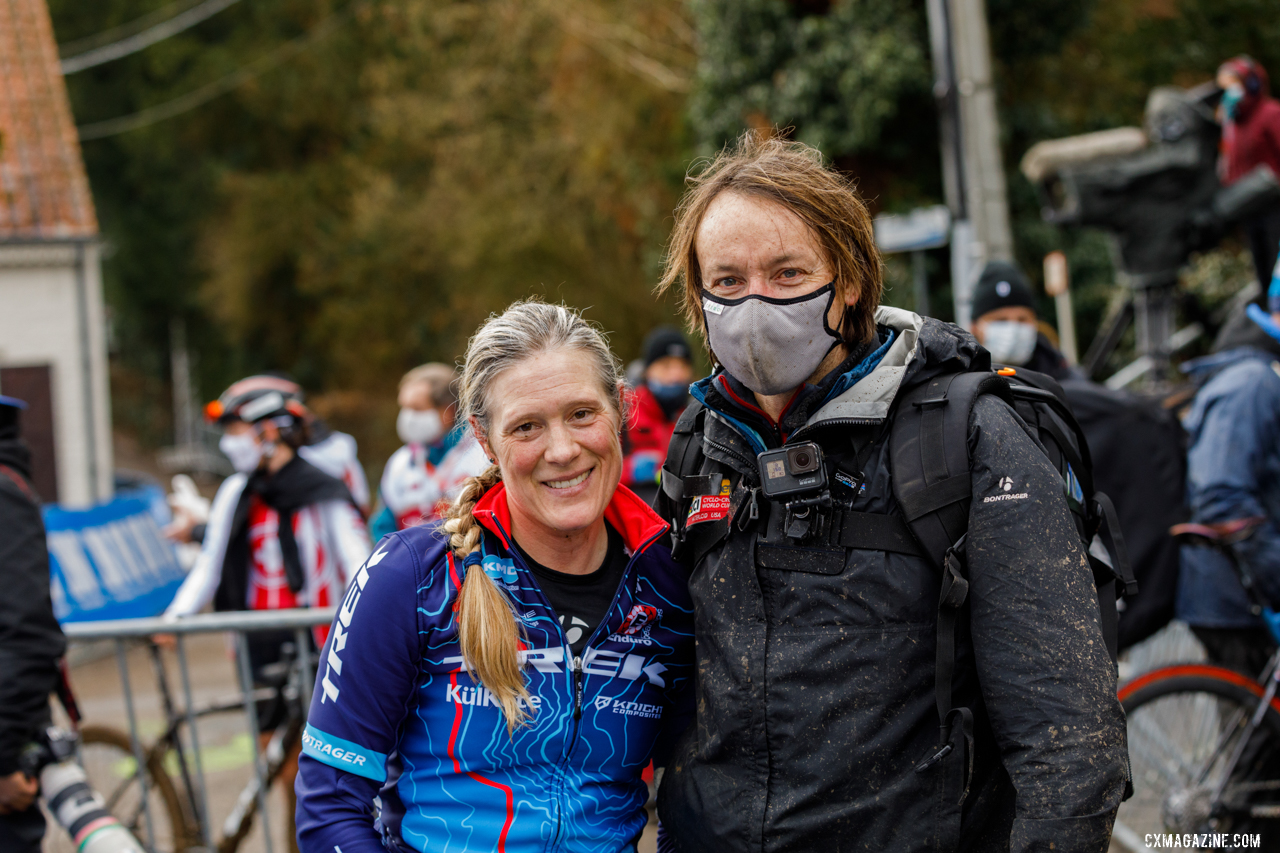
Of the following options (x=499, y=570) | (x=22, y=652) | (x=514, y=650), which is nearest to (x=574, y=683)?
(x=514, y=650)

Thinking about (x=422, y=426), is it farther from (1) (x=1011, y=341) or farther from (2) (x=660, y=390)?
(1) (x=1011, y=341)

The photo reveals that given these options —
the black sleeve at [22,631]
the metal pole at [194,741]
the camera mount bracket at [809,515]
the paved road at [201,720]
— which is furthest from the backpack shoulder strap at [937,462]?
the metal pole at [194,741]

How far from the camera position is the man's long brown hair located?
Result: 200 cm

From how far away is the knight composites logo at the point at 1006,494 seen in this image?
5.97 ft

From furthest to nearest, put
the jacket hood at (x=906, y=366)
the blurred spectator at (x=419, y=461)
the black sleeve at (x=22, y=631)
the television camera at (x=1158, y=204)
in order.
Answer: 1. the television camera at (x=1158, y=204)
2. the blurred spectator at (x=419, y=461)
3. the black sleeve at (x=22, y=631)
4. the jacket hood at (x=906, y=366)

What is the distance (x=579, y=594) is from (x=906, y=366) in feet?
2.60

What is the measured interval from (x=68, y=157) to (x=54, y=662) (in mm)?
13463

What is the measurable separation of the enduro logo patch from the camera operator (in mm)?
2074

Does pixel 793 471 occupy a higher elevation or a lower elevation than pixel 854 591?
higher

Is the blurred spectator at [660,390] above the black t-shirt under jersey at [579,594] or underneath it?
above

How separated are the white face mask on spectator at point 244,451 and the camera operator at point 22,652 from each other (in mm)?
2051

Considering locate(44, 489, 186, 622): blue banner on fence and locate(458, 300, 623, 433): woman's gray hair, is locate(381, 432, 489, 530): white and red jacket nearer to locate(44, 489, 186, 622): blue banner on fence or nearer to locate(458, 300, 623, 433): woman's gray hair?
locate(458, 300, 623, 433): woman's gray hair

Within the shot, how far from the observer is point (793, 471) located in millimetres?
1965

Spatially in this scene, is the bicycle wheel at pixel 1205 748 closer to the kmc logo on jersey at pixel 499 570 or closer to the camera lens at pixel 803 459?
the camera lens at pixel 803 459
